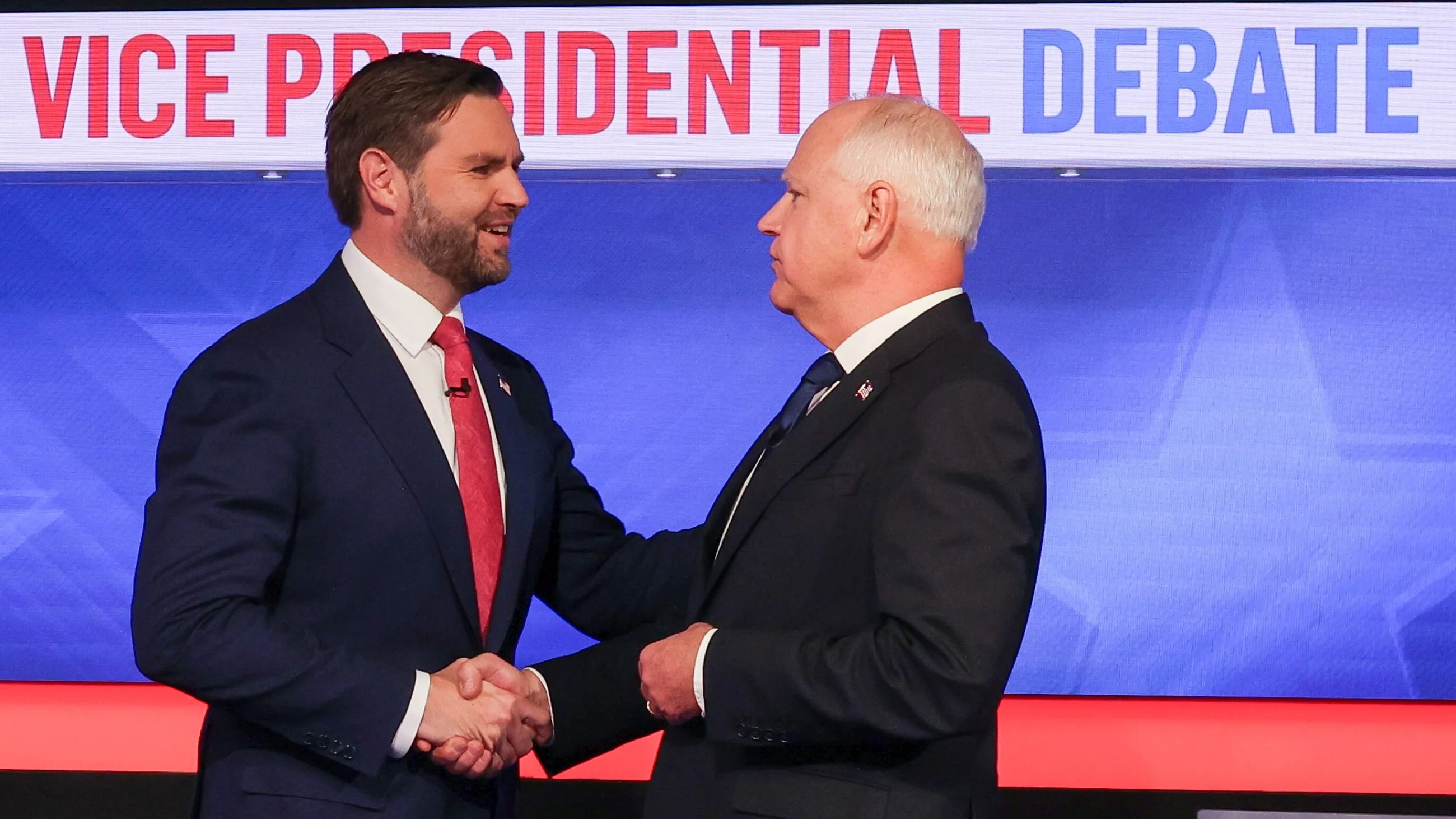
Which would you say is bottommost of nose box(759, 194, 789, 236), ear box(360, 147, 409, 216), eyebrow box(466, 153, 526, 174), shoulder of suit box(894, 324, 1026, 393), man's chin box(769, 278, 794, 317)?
shoulder of suit box(894, 324, 1026, 393)

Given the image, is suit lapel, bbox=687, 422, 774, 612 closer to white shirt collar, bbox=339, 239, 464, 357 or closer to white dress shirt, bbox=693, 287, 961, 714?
white dress shirt, bbox=693, 287, 961, 714

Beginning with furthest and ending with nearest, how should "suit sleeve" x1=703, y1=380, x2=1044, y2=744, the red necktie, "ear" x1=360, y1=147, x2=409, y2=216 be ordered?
"ear" x1=360, y1=147, x2=409, y2=216 → the red necktie → "suit sleeve" x1=703, y1=380, x2=1044, y2=744

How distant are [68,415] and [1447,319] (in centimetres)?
338

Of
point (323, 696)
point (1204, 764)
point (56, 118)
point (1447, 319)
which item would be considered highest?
point (56, 118)

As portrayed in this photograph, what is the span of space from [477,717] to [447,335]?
1.82 feet

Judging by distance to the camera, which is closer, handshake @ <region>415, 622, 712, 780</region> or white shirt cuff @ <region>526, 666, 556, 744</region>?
handshake @ <region>415, 622, 712, 780</region>

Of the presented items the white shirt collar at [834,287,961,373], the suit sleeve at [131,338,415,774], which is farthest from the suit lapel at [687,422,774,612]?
the suit sleeve at [131,338,415,774]

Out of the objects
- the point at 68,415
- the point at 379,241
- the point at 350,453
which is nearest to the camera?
the point at 350,453

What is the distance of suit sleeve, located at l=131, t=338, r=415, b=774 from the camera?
1.81 meters

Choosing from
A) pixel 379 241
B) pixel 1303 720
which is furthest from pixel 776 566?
pixel 1303 720

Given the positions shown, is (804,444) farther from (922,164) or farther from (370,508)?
(370,508)

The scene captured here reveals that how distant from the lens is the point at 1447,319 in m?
3.62

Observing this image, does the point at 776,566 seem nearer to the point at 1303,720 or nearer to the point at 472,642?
the point at 472,642

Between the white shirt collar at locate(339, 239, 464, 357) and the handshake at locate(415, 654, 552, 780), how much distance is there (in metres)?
0.46
